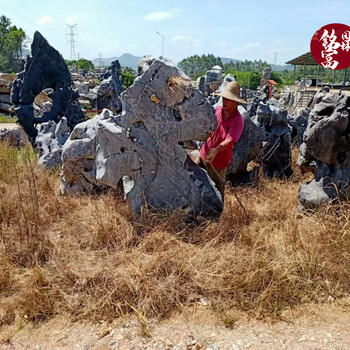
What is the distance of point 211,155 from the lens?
3205 millimetres

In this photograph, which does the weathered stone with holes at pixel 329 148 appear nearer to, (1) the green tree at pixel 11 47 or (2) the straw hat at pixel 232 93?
(2) the straw hat at pixel 232 93

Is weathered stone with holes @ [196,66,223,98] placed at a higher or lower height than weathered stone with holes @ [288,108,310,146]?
higher

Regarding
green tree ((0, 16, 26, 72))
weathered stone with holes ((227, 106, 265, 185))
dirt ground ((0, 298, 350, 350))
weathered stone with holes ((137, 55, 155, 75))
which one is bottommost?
dirt ground ((0, 298, 350, 350))

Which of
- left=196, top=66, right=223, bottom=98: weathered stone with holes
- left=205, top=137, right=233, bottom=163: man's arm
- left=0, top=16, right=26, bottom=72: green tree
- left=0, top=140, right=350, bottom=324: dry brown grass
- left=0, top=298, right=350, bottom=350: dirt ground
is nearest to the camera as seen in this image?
left=0, top=298, right=350, bottom=350: dirt ground

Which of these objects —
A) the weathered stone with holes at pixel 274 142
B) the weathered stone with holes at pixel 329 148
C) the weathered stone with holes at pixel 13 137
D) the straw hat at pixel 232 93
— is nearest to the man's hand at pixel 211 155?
the straw hat at pixel 232 93

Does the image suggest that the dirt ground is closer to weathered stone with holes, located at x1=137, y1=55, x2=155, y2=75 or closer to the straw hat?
the straw hat

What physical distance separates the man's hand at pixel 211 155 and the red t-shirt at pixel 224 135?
81mm

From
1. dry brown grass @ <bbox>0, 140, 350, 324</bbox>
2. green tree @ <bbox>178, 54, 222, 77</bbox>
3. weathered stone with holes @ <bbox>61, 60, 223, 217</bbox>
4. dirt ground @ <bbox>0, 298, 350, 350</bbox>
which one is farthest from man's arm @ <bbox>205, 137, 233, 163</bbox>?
green tree @ <bbox>178, 54, 222, 77</bbox>

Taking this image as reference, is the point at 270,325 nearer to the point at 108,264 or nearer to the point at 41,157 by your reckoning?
the point at 108,264

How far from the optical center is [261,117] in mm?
5031

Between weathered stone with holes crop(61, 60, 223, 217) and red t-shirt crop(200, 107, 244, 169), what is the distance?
14 centimetres

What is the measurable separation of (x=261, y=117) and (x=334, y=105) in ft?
6.29

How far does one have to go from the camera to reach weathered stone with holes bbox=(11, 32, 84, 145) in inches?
247

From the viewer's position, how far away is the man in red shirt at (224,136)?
122 inches
